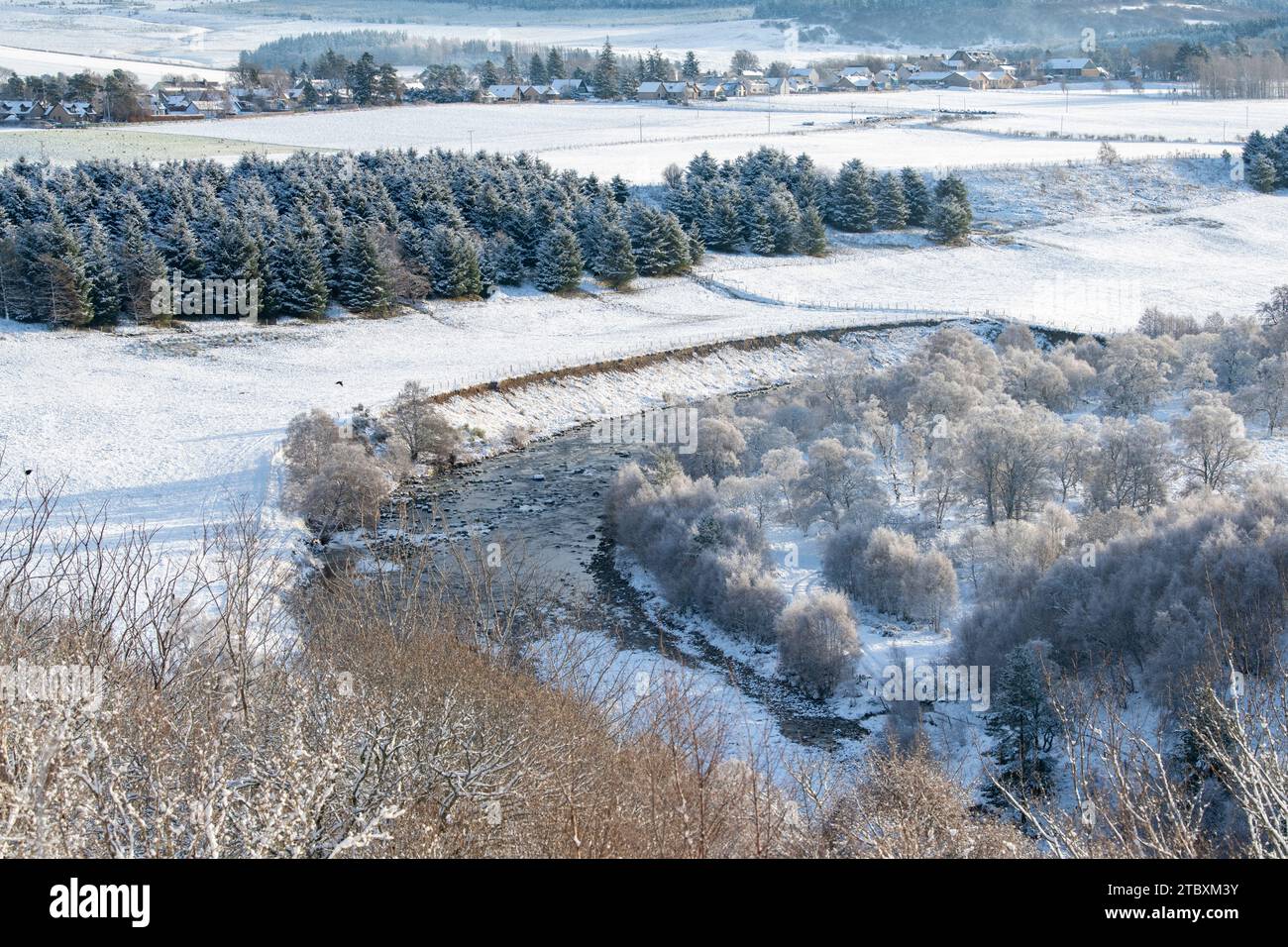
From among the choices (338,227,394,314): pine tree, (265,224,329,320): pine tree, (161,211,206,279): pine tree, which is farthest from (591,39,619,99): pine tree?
(161,211,206,279): pine tree

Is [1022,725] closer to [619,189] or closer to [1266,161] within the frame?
[619,189]

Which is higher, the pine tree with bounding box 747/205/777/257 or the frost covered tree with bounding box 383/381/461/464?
the pine tree with bounding box 747/205/777/257

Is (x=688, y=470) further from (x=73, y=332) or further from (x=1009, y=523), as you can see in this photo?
(x=73, y=332)

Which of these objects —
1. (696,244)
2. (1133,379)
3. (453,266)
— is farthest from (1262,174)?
(453,266)

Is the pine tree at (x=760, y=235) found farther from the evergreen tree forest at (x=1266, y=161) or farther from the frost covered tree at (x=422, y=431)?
the evergreen tree forest at (x=1266, y=161)

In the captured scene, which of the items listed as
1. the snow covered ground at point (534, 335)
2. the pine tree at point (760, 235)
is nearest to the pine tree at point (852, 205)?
the snow covered ground at point (534, 335)

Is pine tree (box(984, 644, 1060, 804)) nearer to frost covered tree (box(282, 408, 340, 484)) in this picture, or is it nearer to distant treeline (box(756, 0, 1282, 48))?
frost covered tree (box(282, 408, 340, 484))
